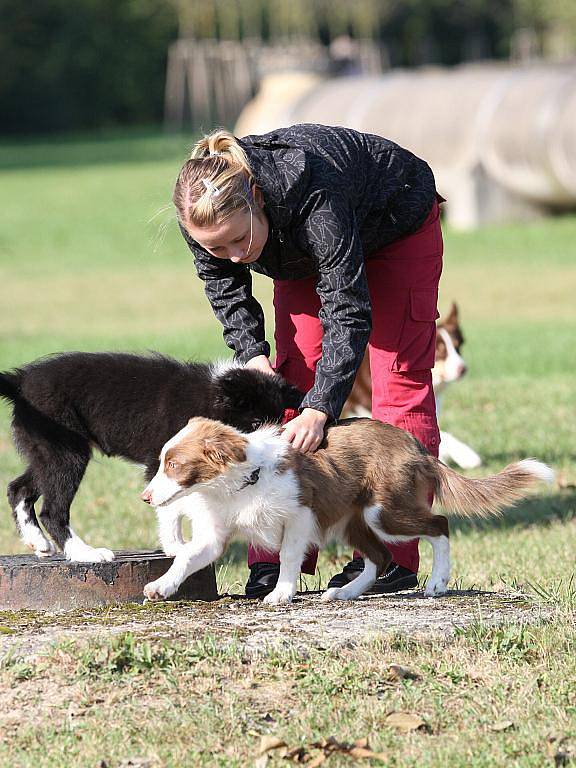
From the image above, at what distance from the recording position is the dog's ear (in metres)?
4.95

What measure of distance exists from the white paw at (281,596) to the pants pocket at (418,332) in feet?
3.63

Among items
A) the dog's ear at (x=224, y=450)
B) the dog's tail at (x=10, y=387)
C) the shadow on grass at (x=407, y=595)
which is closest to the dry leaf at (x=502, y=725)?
the shadow on grass at (x=407, y=595)

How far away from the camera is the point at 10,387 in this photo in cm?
588

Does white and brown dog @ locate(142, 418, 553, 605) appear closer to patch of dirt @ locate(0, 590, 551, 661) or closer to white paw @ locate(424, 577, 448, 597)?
white paw @ locate(424, 577, 448, 597)

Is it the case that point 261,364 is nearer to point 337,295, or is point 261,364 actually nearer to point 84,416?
point 337,295

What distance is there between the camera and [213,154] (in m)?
4.99

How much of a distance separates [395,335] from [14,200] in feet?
94.5

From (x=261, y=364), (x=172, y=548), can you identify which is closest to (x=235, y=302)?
(x=261, y=364)

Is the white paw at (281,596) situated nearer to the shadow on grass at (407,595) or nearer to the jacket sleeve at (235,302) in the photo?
the shadow on grass at (407,595)

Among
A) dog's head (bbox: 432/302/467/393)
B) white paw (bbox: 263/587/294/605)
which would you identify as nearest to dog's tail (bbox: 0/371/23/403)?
white paw (bbox: 263/587/294/605)

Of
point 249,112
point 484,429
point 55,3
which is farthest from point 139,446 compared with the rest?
point 55,3

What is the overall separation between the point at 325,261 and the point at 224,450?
81 cm

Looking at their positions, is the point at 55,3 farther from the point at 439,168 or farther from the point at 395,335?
the point at 395,335

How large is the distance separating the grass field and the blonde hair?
13.9 inches
